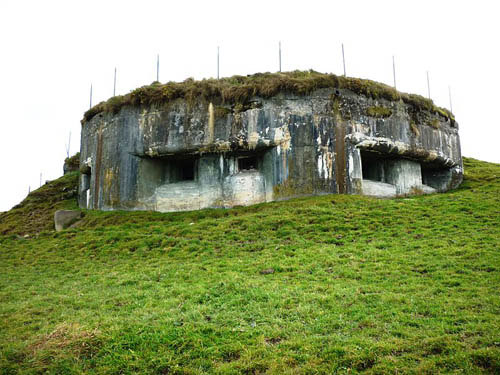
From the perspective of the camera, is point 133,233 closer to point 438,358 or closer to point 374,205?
point 374,205

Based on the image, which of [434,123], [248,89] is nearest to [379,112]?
[434,123]

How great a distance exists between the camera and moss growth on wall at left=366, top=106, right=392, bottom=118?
18.8 m

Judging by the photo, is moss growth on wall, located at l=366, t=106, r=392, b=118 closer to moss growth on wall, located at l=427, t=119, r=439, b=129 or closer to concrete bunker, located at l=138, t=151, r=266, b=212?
moss growth on wall, located at l=427, t=119, r=439, b=129

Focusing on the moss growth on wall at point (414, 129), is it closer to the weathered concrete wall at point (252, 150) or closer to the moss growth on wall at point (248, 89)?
the weathered concrete wall at point (252, 150)

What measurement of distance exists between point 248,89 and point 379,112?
17.0ft

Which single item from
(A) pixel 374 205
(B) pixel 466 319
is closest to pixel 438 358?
(B) pixel 466 319

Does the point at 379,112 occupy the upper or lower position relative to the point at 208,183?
upper

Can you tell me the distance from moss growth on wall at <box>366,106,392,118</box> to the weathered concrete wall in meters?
0.13

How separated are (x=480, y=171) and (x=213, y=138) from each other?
523 inches

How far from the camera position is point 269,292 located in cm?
971

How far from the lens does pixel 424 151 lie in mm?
19672

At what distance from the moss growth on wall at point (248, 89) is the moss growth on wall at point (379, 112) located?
523mm

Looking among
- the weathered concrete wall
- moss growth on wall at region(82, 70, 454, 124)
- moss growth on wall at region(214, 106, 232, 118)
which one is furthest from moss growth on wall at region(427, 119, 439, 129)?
moss growth on wall at region(214, 106, 232, 118)

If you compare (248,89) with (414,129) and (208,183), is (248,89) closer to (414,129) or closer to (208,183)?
(208,183)
